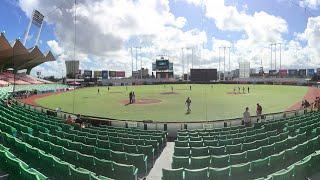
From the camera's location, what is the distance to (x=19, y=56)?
10481cm

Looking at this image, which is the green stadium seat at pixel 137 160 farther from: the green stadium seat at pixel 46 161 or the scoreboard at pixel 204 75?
the scoreboard at pixel 204 75

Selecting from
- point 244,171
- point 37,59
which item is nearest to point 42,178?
point 244,171

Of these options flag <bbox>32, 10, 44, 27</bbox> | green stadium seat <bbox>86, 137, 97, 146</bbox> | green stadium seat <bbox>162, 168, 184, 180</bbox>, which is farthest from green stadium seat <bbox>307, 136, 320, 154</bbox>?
flag <bbox>32, 10, 44, 27</bbox>

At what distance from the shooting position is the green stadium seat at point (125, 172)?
9.05m

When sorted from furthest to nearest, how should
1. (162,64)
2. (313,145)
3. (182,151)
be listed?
(162,64)
(182,151)
(313,145)

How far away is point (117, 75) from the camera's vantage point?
170 metres

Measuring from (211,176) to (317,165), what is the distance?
3481mm

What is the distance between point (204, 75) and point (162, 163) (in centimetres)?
10933

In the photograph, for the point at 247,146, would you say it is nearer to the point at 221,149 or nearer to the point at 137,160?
the point at 221,149

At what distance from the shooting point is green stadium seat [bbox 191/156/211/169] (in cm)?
1047

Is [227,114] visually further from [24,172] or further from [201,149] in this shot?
[24,172]

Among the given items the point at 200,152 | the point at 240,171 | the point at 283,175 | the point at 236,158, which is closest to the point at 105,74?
the point at 200,152

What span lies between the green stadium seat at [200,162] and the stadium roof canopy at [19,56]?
77623mm

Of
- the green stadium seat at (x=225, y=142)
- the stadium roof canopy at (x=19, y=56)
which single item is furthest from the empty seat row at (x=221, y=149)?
the stadium roof canopy at (x=19, y=56)
